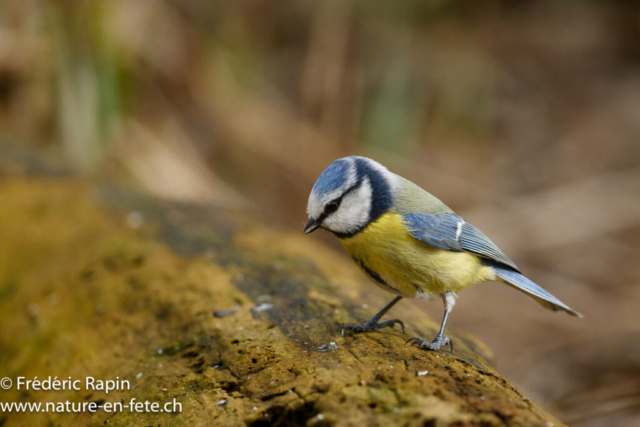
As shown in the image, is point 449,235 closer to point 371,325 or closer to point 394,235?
point 394,235

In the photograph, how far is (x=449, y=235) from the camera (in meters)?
1.99

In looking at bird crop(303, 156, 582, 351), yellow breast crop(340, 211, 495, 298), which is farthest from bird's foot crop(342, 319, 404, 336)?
yellow breast crop(340, 211, 495, 298)

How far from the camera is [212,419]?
146cm

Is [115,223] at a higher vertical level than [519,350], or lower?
higher

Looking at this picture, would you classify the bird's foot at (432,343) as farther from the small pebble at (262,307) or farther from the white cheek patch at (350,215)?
the small pebble at (262,307)

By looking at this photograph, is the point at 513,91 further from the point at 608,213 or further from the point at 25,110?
the point at 25,110

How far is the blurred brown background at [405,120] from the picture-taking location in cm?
426

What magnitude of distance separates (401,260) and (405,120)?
3.35 m

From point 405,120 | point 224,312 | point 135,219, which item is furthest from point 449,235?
point 405,120

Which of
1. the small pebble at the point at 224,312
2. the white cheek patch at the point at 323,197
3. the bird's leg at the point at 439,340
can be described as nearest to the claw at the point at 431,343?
the bird's leg at the point at 439,340

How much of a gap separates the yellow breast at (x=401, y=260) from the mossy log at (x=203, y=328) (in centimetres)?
20

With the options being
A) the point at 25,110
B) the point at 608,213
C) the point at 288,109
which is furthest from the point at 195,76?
the point at 608,213

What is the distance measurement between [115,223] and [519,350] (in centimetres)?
307

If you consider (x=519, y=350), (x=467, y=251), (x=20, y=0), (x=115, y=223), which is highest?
(x=20, y=0)
